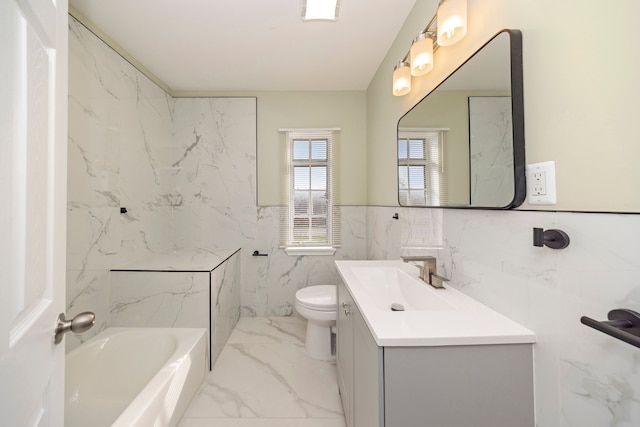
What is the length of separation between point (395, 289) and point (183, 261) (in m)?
1.71

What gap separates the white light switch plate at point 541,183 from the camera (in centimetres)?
71

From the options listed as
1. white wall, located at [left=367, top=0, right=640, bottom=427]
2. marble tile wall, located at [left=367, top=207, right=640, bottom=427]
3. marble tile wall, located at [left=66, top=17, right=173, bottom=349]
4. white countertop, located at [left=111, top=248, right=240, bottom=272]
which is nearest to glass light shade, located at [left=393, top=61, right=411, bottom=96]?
white wall, located at [left=367, top=0, right=640, bottom=427]

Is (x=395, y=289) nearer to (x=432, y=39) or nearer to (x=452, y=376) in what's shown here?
(x=452, y=376)

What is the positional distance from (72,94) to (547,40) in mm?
2259

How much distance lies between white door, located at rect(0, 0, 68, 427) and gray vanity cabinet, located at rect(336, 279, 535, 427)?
30.3 inches

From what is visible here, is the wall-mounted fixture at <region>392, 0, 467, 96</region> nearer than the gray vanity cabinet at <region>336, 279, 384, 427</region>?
No

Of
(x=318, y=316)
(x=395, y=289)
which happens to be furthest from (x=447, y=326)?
(x=318, y=316)

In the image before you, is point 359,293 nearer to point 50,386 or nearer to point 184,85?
point 50,386

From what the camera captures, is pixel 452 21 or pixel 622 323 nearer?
pixel 622 323

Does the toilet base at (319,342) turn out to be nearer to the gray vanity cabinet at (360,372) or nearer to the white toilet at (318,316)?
the white toilet at (318,316)

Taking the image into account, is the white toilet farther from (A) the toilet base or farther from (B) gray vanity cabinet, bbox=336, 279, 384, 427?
(B) gray vanity cabinet, bbox=336, 279, 384, 427

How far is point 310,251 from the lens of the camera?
8.95 feet

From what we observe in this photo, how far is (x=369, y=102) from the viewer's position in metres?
2.63

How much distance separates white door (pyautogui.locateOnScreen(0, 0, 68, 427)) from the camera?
0.45m
